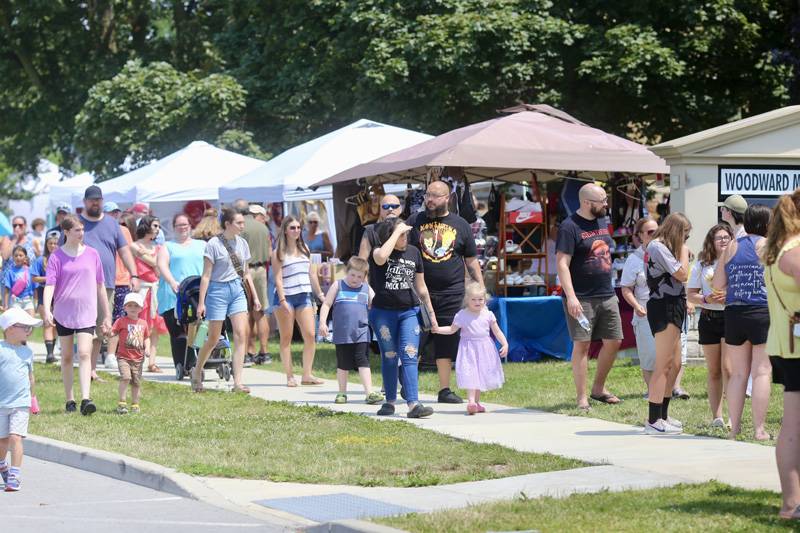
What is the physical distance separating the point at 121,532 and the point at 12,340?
2.29 m

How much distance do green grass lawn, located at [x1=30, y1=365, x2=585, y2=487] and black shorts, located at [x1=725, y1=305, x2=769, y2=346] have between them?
1722 millimetres

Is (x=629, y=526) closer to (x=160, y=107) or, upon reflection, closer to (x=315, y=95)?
(x=315, y=95)

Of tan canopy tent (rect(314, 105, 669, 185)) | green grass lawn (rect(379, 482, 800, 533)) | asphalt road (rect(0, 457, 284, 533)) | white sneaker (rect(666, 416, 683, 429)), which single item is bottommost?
asphalt road (rect(0, 457, 284, 533))

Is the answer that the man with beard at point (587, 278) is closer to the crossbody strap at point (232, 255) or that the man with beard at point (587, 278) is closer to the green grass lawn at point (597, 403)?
the green grass lawn at point (597, 403)

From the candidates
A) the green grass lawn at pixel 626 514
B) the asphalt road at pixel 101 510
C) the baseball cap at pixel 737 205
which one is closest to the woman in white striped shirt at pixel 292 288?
the asphalt road at pixel 101 510

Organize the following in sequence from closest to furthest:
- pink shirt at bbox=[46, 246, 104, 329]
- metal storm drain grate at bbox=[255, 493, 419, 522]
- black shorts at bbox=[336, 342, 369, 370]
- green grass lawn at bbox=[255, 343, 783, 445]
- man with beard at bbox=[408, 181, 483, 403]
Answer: metal storm drain grate at bbox=[255, 493, 419, 522], green grass lawn at bbox=[255, 343, 783, 445], man with beard at bbox=[408, 181, 483, 403], pink shirt at bbox=[46, 246, 104, 329], black shorts at bbox=[336, 342, 369, 370]

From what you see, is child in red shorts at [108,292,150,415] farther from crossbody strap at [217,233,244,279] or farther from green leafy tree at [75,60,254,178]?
green leafy tree at [75,60,254,178]

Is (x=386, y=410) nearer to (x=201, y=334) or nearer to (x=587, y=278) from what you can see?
(x=587, y=278)

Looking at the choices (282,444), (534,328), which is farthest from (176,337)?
(282,444)

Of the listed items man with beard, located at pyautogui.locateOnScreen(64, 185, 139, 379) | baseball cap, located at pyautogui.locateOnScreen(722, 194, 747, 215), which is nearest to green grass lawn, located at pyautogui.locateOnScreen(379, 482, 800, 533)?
baseball cap, located at pyautogui.locateOnScreen(722, 194, 747, 215)

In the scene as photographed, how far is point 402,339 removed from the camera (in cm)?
1142

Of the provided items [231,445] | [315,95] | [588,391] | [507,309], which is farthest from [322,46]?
[231,445]

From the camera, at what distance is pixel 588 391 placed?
42.5 ft

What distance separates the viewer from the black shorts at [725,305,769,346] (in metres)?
9.62
